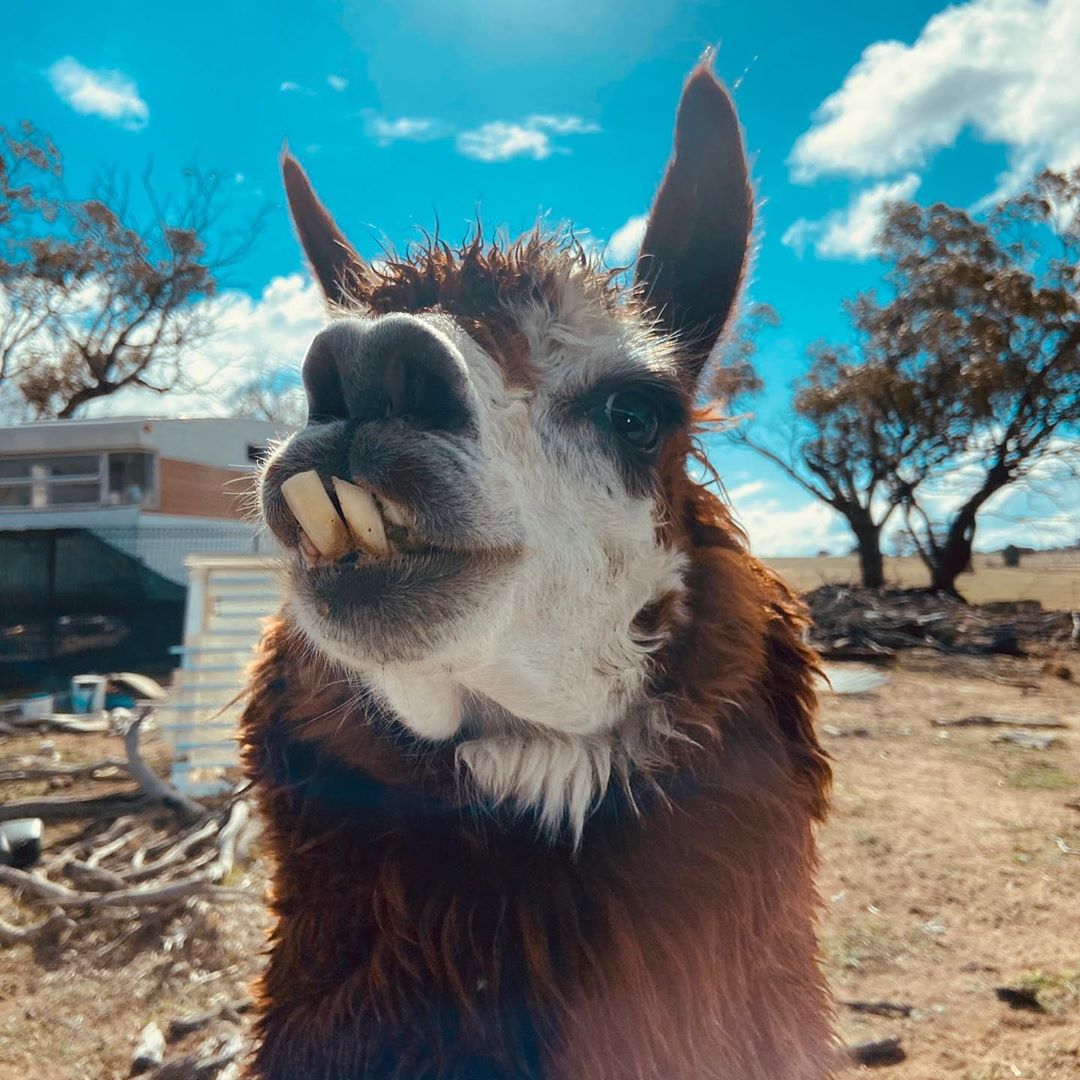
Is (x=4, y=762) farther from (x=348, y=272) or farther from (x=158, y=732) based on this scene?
(x=348, y=272)

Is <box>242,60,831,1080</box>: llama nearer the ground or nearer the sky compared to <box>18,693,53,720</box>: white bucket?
nearer the sky

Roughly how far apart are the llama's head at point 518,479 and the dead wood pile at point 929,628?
33.4 ft

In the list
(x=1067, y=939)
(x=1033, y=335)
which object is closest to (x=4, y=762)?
(x=1067, y=939)

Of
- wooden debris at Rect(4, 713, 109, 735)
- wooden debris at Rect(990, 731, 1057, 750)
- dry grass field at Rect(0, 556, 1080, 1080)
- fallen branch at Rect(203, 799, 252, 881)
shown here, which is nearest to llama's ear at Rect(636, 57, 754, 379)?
dry grass field at Rect(0, 556, 1080, 1080)

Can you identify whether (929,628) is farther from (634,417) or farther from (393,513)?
(393,513)

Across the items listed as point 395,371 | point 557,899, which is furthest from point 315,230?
point 557,899

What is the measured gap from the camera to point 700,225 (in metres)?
1.84

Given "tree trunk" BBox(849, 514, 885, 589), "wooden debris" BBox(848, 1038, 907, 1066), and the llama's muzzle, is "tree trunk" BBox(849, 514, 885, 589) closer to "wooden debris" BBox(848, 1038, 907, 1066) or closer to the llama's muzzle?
"wooden debris" BBox(848, 1038, 907, 1066)

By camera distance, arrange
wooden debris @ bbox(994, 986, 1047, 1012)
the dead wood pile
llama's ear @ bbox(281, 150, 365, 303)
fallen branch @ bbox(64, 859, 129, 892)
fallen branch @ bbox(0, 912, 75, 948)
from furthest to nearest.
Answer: the dead wood pile
fallen branch @ bbox(64, 859, 129, 892)
fallen branch @ bbox(0, 912, 75, 948)
wooden debris @ bbox(994, 986, 1047, 1012)
llama's ear @ bbox(281, 150, 365, 303)

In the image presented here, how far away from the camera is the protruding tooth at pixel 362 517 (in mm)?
1270

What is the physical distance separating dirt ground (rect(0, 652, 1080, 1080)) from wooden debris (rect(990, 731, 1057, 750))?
1141mm

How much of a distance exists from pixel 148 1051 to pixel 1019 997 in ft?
9.62

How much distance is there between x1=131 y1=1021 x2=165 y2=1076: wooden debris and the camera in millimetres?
2629

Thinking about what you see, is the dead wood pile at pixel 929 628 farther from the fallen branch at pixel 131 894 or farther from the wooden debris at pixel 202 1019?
the wooden debris at pixel 202 1019
